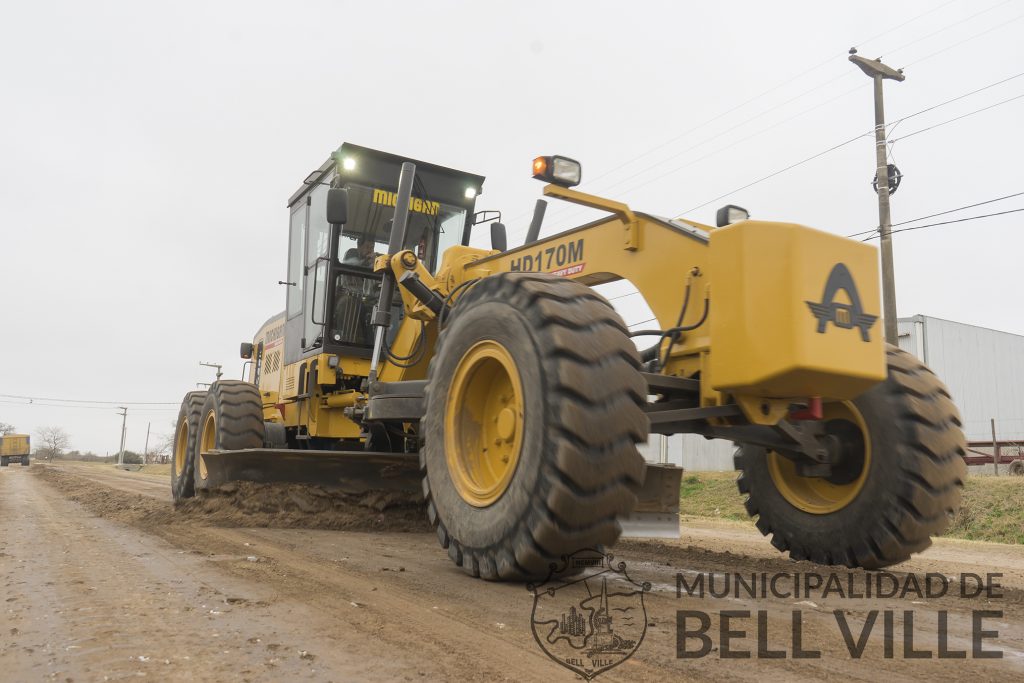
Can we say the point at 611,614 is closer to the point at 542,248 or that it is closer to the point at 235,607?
the point at 235,607

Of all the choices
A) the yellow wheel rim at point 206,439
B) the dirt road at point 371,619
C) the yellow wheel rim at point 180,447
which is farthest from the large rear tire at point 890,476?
the yellow wheel rim at point 180,447

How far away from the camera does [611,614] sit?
10.2 ft

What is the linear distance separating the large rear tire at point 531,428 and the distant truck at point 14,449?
207 feet

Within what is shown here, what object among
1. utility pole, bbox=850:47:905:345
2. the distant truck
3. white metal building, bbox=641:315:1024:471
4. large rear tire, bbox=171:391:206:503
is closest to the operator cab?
large rear tire, bbox=171:391:206:503

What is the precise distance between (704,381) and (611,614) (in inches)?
53.8

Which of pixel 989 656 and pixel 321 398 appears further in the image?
pixel 321 398

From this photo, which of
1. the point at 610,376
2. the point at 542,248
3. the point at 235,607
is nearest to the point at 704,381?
the point at 610,376

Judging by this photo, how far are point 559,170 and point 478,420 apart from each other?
4.93 ft

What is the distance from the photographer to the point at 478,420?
4.27 meters

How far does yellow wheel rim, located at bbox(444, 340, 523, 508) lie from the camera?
4.07 m

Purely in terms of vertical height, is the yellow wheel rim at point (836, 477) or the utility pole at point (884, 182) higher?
the utility pole at point (884, 182)

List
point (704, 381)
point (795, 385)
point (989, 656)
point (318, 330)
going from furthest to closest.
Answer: point (318, 330) → point (704, 381) → point (795, 385) → point (989, 656)

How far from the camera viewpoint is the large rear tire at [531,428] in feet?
10.6

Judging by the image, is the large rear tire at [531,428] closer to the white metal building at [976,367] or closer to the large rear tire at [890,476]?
the large rear tire at [890,476]
